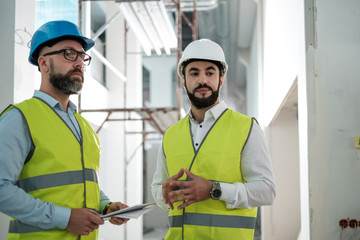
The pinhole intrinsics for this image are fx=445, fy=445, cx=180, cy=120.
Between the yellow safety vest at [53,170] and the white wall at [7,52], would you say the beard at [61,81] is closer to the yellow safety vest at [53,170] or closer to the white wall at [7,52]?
→ the yellow safety vest at [53,170]

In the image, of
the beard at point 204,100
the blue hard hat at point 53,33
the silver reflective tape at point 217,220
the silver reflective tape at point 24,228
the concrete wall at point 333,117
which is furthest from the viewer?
the concrete wall at point 333,117

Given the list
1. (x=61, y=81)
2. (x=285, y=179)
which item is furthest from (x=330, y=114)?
(x=285, y=179)

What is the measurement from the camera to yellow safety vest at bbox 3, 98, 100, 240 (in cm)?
205

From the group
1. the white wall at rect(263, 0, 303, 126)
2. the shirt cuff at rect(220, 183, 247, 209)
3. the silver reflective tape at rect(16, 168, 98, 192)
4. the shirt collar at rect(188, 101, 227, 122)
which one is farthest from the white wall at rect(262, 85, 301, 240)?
the silver reflective tape at rect(16, 168, 98, 192)

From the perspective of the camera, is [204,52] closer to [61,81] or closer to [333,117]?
[61,81]

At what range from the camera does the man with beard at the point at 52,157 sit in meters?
1.96

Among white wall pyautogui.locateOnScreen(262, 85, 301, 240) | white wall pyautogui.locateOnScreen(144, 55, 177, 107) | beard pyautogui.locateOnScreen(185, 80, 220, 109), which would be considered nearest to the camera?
beard pyautogui.locateOnScreen(185, 80, 220, 109)

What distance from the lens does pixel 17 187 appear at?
6.36 feet

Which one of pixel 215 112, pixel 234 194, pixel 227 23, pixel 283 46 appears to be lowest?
pixel 234 194

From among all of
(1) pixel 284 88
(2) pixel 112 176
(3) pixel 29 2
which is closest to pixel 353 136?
(1) pixel 284 88

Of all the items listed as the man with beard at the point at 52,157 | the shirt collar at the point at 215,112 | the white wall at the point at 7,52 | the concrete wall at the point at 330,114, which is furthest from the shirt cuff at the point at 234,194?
the white wall at the point at 7,52

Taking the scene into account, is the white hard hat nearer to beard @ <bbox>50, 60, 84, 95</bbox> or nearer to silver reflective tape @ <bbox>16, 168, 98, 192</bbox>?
beard @ <bbox>50, 60, 84, 95</bbox>

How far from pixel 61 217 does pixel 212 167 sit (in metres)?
0.75

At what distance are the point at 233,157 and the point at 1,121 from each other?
1.11 metres
